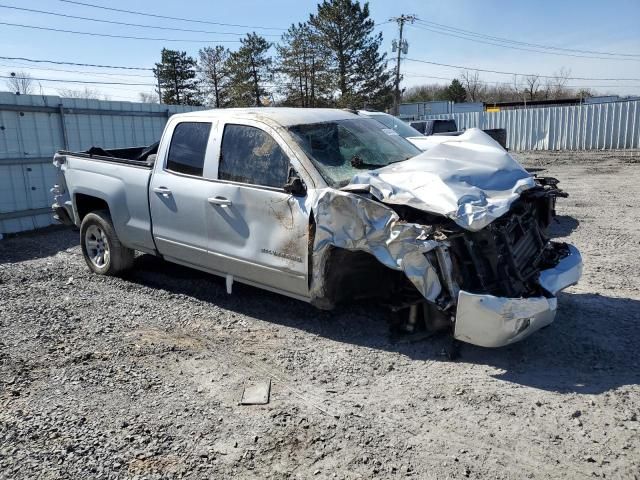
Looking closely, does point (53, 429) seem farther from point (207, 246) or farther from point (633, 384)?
point (633, 384)

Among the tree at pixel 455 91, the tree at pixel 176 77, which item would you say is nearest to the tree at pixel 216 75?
the tree at pixel 176 77

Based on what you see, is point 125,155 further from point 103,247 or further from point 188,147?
point 188,147

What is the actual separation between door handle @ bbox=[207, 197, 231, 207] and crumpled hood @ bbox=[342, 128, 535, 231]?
126 cm

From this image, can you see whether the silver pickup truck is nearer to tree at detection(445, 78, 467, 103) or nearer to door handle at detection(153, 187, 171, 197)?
door handle at detection(153, 187, 171, 197)

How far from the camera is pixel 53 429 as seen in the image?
3.32 m

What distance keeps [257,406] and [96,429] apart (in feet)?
3.22

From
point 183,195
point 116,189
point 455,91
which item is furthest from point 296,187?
point 455,91

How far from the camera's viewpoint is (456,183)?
389 cm

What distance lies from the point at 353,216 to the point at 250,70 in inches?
1795

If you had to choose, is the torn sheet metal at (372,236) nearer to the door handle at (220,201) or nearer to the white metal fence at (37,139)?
the door handle at (220,201)

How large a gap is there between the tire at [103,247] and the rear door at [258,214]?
1.83 m

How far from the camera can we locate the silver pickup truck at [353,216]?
3711 millimetres

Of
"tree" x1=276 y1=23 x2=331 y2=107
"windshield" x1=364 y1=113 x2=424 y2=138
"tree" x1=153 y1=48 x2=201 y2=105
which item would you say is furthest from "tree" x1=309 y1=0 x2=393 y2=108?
"windshield" x1=364 y1=113 x2=424 y2=138

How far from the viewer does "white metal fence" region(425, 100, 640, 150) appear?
23.4 meters
